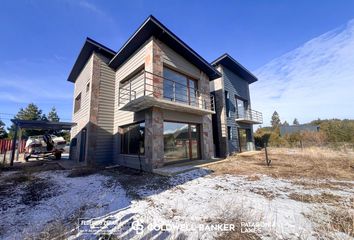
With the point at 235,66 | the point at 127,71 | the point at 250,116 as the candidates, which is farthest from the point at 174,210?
the point at 250,116

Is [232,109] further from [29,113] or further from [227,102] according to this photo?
[29,113]

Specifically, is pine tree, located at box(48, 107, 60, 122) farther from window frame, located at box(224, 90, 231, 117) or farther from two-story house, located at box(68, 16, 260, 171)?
window frame, located at box(224, 90, 231, 117)

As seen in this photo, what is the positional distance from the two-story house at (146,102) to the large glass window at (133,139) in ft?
0.17

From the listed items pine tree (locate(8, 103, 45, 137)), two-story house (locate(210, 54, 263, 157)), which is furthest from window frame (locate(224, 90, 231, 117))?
pine tree (locate(8, 103, 45, 137))

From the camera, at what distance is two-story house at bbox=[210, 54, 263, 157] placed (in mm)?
12633

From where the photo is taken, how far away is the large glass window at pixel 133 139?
26.3ft

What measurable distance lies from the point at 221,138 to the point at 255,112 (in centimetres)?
713

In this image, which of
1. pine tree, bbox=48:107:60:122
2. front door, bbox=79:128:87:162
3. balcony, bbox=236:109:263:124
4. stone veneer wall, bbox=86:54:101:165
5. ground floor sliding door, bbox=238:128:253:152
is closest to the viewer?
stone veneer wall, bbox=86:54:101:165

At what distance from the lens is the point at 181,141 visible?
9.00 metres

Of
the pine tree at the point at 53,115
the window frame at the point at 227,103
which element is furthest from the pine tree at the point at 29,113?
the window frame at the point at 227,103

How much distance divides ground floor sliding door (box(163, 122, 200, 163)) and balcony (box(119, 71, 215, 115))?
1.09 meters

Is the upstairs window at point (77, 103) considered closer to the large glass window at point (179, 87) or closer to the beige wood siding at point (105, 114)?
the beige wood siding at point (105, 114)

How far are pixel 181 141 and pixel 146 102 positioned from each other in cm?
338

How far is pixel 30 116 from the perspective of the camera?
2775 centimetres
